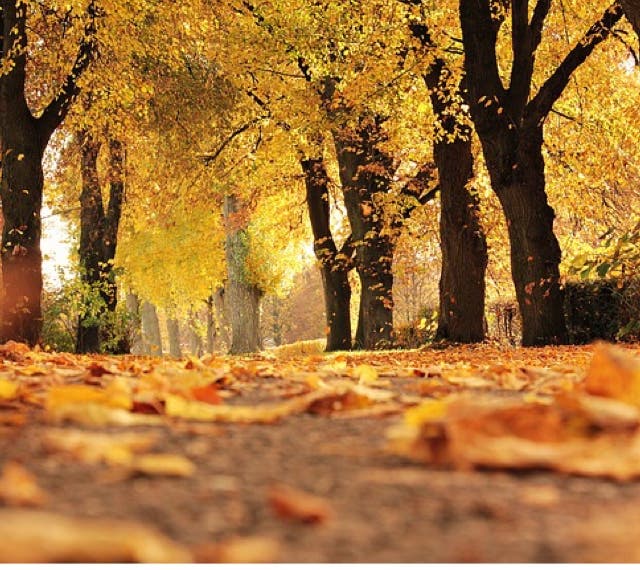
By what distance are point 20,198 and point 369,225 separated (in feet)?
30.2

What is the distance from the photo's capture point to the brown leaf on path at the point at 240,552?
1.40 meters

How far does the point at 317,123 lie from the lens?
704 inches

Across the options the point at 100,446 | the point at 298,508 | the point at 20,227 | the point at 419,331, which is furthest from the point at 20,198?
the point at 419,331

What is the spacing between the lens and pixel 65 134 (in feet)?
75.2

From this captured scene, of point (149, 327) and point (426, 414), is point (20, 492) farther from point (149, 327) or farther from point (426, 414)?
point (149, 327)

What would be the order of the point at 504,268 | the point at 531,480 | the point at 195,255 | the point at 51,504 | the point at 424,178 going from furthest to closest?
the point at 195,255
the point at 504,268
the point at 424,178
the point at 531,480
the point at 51,504

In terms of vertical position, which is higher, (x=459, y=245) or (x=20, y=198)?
(x=20, y=198)

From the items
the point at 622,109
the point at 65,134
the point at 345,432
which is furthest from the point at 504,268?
the point at 345,432

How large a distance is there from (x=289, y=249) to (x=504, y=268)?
41.5 ft

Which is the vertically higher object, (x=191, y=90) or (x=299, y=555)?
(x=191, y=90)

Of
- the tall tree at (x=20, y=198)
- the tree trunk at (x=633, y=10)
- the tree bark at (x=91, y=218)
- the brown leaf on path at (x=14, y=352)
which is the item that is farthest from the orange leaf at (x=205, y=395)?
the tree bark at (x=91, y=218)

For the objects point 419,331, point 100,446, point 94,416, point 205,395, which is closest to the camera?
point 100,446

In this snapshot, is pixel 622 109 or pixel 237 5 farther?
pixel 237 5

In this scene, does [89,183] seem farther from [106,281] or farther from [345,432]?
[345,432]
